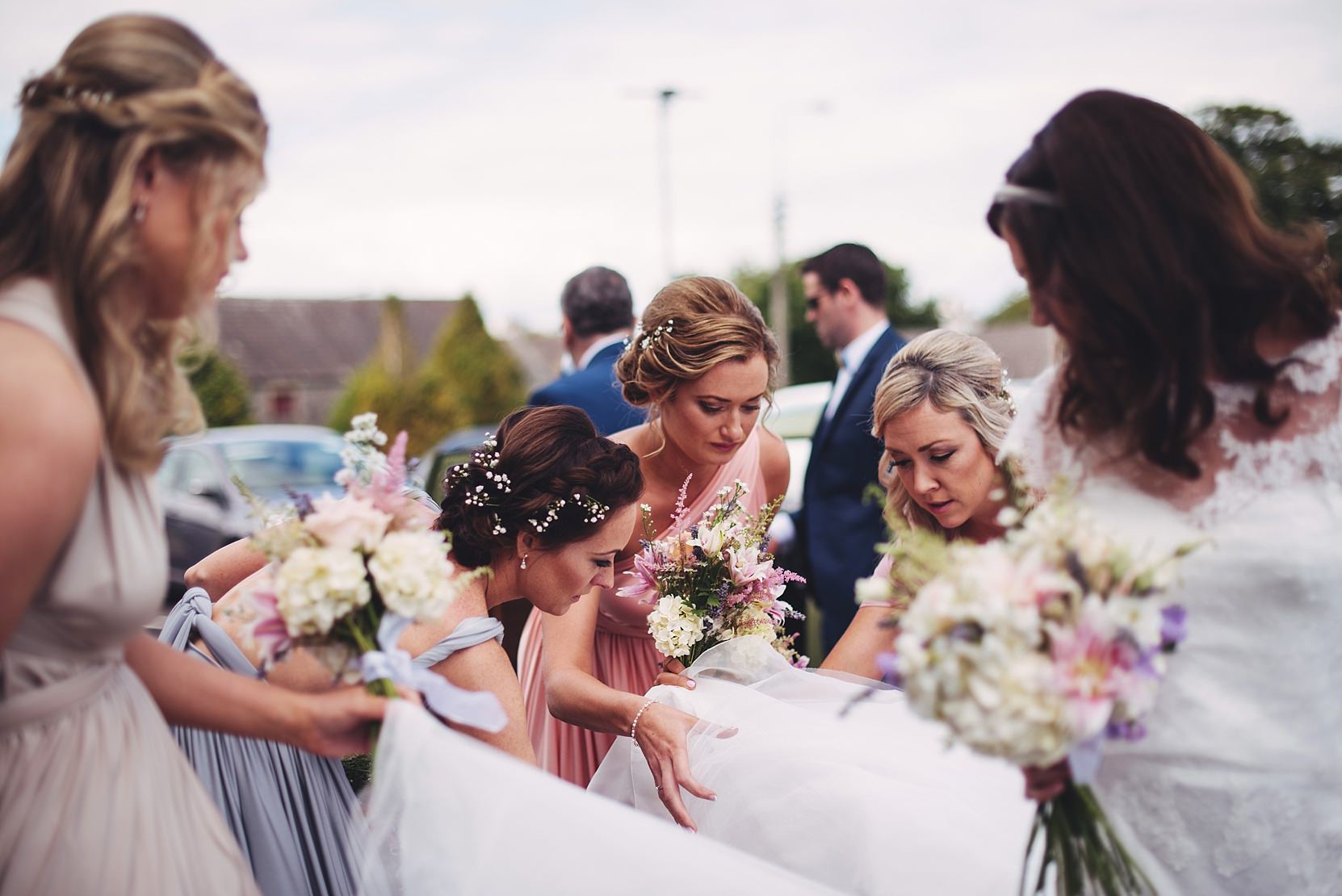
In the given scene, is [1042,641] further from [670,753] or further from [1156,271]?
[670,753]

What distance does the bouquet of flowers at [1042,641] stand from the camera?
155cm

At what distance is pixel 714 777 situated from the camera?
2.61 meters

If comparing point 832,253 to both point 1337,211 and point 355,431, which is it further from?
point 1337,211

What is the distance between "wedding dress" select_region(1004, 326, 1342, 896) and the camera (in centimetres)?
188

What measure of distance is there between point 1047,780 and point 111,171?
1.73 m

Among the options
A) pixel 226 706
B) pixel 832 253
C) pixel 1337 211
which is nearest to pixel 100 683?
pixel 226 706

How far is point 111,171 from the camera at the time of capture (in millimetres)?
1625

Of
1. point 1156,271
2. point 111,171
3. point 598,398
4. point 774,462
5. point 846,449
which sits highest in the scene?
point 111,171

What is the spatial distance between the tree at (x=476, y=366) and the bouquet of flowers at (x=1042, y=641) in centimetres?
3192

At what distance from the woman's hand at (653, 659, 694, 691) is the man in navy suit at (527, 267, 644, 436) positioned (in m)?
2.27

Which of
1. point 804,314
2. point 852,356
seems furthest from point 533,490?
point 804,314

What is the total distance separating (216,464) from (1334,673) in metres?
10.7

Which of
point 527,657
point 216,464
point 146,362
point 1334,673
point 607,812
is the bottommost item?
point 216,464

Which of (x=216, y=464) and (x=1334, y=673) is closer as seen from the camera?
(x=1334, y=673)
